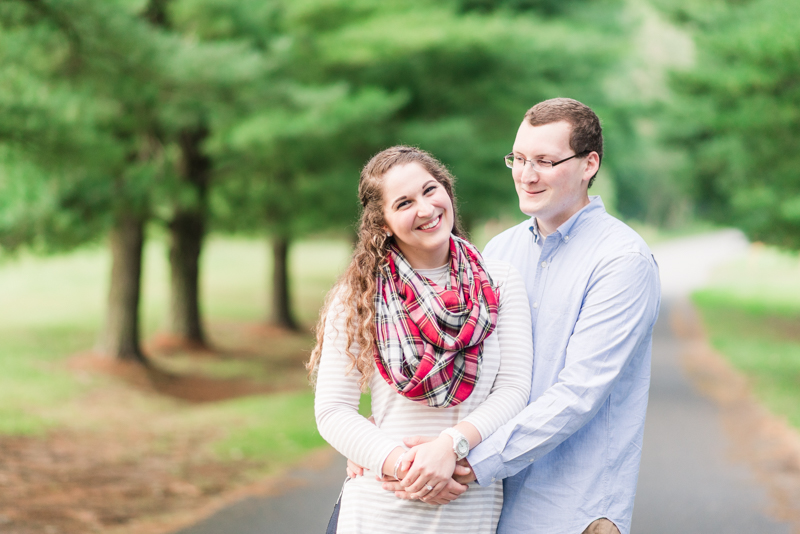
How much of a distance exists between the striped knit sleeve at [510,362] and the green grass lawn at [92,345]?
0.55 meters

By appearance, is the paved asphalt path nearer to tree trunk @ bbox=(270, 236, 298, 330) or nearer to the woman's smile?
the woman's smile

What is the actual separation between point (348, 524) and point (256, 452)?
17.8 feet

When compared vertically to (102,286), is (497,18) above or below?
above

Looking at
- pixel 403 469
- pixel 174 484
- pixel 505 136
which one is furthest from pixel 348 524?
pixel 505 136

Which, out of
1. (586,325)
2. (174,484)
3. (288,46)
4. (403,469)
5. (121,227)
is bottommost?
(174,484)

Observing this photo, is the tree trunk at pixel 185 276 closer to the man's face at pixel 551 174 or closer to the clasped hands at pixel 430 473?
the man's face at pixel 551 174

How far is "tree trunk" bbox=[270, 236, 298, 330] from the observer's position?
17656mm

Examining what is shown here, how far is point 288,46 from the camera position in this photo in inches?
379

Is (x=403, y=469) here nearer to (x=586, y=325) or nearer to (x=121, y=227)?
(x=586, y=325)

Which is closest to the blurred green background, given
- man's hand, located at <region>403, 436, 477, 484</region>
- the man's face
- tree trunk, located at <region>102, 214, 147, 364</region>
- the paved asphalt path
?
tree trunk, located at <region>102, 214, 147, 364</region>

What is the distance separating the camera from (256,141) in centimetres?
980

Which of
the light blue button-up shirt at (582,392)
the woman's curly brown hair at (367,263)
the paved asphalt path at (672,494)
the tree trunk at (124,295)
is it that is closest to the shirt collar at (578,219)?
the light blue button-up shirt at (582,392)

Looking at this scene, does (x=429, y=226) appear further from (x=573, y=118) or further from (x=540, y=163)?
(x=573, y=118)

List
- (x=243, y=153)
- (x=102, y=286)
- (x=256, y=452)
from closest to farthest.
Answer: (x=256, y=452) → (x=243, y=153) → (x=102, y=286)
